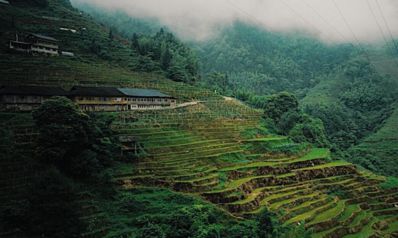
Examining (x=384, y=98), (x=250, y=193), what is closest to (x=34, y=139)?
(x=250, y=193)

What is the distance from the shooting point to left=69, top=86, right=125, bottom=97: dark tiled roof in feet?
123

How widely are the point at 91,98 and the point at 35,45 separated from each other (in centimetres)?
2169

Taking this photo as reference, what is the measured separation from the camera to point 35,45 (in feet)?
176

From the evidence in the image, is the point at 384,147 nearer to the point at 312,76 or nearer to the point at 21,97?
the point at 21,97

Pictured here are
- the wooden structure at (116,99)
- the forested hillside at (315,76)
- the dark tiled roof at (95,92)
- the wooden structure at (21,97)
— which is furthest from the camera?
the forested hillside at (315,76)

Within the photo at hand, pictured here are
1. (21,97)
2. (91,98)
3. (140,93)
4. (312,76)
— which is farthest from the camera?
(312,76)

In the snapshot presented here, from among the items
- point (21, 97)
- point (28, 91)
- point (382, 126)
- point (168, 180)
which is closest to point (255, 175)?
point (168, 180)

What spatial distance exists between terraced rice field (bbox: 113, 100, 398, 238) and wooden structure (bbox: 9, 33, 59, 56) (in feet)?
81.5

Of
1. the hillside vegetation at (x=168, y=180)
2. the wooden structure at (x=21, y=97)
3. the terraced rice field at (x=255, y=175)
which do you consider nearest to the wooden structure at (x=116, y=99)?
the hillside vegetation at (x=168, y=180)

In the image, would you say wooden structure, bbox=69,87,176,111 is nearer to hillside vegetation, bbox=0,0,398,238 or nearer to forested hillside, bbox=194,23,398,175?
hillside vegetation, bbox=0,0,398,238

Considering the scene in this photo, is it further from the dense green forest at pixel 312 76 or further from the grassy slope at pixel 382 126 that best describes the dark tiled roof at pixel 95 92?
the grassy slope at pixel 382 126

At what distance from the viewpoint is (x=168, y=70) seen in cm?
6550

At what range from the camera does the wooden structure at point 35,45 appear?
5195cm

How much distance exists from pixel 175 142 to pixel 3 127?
13536 mm
